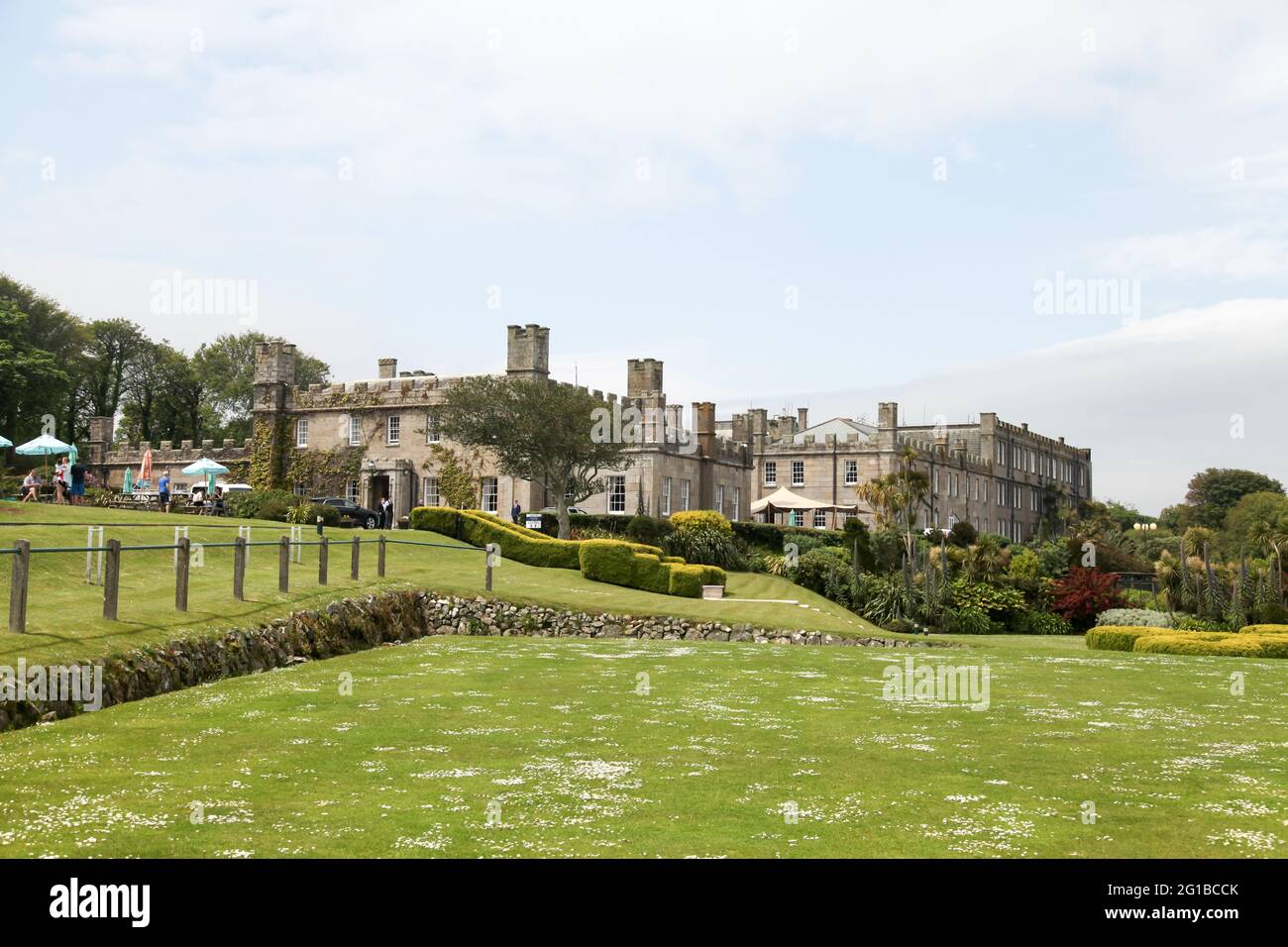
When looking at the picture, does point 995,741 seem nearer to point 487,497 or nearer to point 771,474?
point 487,497

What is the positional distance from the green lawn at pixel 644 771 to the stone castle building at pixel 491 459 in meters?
36.1

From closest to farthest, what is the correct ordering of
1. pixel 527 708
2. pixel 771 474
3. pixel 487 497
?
pixel 527 708 < pixel 487 497 < pixel 771 474

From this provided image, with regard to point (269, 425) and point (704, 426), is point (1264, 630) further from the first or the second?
point (269, 425)

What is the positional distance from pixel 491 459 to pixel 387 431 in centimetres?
674

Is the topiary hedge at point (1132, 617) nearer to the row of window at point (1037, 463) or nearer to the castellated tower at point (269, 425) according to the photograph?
the castellated tower at point (269, 425)

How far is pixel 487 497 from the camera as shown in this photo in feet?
193

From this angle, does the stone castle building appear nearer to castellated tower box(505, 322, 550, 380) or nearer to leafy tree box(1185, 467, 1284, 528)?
castellated tower box(505, 322, 550, 380)

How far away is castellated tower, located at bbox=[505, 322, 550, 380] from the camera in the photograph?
186 feet

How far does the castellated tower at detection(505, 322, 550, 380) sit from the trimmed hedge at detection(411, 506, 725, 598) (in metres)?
13.2

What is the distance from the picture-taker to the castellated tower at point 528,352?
56844 millimetres

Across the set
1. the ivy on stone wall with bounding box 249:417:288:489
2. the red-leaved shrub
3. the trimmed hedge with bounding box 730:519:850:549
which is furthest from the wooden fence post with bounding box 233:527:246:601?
the ivy on stone wall with bounding box 249:417:288:489

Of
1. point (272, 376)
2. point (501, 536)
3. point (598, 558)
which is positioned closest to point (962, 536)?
point (501, 536)
